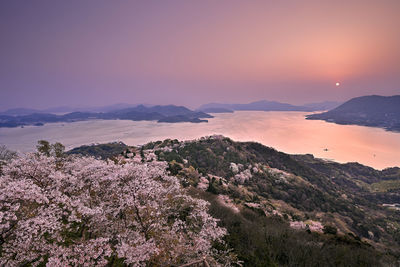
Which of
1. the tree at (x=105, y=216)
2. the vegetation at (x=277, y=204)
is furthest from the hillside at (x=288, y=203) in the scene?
the tree at (x=105, y=216)

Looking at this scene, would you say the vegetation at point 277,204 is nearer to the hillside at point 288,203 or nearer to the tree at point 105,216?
the hillside at point 288,203

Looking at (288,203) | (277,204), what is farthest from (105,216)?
(288,203)

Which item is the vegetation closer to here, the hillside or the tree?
the hillside

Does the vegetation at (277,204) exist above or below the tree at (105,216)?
below

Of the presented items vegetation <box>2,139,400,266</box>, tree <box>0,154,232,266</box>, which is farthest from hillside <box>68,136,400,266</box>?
tree <box>0,154,232,266</box>

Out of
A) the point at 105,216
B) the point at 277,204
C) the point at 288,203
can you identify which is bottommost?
the point at 288,203

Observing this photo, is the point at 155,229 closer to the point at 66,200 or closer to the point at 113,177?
the point at 113,177

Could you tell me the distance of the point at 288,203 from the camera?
52188mm

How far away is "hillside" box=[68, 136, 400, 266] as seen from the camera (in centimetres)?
1655

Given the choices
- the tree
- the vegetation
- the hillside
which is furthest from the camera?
the hillside

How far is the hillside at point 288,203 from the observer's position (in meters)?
16.5

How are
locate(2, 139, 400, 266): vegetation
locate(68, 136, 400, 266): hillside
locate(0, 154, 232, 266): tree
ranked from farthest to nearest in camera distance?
1. locate(68, 136, 400, 266): hillside
2. locate(2, 139, 400, 266): vegetation
3. locate(0, 154, 232, 266): tree

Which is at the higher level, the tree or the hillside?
the tree

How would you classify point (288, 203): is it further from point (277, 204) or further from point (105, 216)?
point (105, 216)
